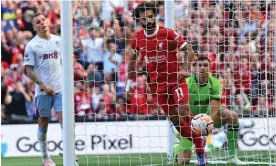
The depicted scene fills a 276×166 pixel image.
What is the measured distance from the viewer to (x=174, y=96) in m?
9.28

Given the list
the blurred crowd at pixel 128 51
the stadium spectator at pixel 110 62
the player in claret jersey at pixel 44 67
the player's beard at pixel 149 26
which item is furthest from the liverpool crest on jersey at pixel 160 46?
the stadium spectator at pixel 110 62

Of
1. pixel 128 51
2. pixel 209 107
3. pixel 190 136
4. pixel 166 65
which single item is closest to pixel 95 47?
pixel 128 51

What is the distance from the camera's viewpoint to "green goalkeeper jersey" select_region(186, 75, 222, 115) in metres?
10.3

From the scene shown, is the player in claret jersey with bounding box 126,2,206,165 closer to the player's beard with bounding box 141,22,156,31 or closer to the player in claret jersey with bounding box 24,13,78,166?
the player's beard with bounding box 141,22,156,31

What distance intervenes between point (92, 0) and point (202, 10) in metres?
1.91

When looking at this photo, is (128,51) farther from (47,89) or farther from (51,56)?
(47,89)

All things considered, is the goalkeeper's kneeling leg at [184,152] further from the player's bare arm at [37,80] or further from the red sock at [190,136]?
the player's bare arm at [37,80]

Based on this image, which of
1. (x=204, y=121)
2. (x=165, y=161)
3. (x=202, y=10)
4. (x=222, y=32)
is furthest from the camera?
(x=202, y=10)

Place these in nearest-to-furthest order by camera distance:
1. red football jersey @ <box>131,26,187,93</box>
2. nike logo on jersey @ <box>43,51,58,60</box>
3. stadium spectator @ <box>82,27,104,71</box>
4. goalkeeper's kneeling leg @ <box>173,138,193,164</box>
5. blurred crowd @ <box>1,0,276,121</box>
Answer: red football jersey @ <box>131,26,187,93</box> → nike logo on jersey @ <box>43,51,58,60</box> → goalkeeper's kneeling leg @ <box>173,138,193,164</box> → blurred crowd @ <box>1,0,276,121</box> → stadium spectator @ <box>82,27,104,71</box>

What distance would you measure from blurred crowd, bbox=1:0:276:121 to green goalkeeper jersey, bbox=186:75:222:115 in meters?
0.68

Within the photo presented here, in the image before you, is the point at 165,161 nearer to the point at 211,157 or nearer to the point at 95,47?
the point at 211,157

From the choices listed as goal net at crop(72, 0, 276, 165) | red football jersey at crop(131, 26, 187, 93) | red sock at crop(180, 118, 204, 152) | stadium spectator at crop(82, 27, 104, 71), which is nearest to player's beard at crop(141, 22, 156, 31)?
red football jersey at crop(131, 26, 187, 93)

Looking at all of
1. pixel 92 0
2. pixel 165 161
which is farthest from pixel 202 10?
pixel 165 161

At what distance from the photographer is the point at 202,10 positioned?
12.3m
